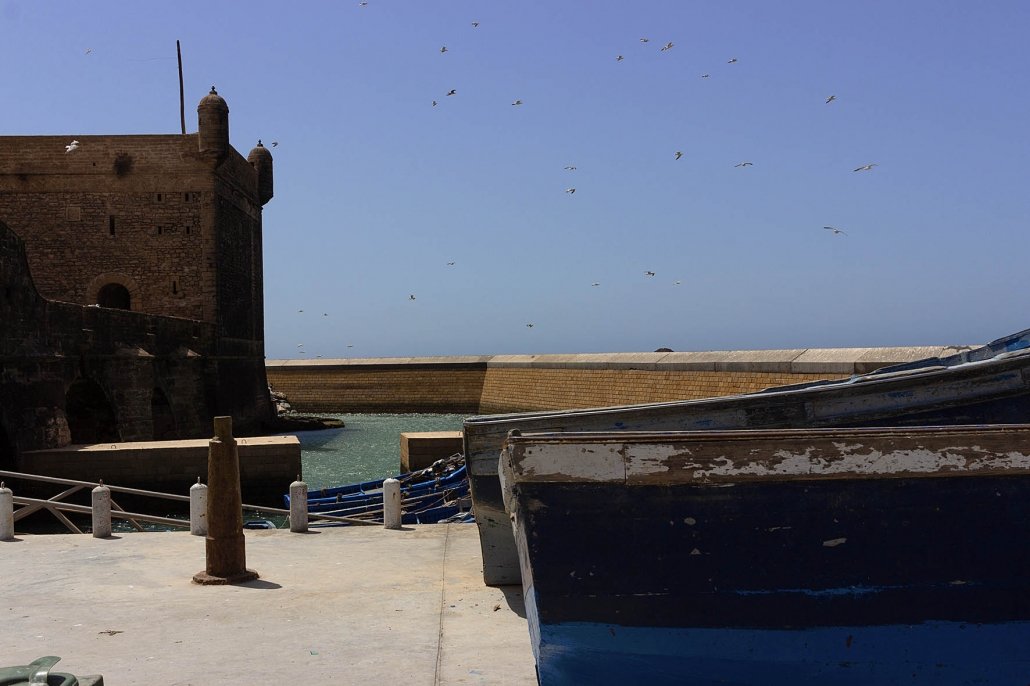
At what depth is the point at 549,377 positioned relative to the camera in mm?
36188

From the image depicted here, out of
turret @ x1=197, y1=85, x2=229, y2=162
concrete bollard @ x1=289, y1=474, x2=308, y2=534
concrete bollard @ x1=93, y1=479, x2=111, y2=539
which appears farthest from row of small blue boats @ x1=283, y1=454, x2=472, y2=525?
turret @ x1=197, y1=85, x2=229, y2=162

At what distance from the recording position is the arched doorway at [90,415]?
20.9 meters

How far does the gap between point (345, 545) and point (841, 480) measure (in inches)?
215

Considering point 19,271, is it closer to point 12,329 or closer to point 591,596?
point 12,329

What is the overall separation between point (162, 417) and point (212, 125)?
8.91 meters

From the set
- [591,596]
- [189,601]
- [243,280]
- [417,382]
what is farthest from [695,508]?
[417,382]

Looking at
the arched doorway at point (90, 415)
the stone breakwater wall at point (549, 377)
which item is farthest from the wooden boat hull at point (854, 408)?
the arched doorway at point (90, 415)

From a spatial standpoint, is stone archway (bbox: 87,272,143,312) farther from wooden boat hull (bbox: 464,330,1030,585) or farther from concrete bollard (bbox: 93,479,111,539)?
wooden boat hull (bbox: 464,330,1030,585)

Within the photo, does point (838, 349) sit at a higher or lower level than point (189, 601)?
higher

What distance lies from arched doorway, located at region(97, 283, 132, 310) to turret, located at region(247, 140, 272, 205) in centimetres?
690

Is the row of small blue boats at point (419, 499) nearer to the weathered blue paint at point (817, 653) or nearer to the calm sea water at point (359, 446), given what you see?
the weathered blue paint at point (817, 653)

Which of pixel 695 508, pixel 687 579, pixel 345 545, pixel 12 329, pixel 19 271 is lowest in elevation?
pixel 345 545

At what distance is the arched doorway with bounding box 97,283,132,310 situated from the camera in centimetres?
2786

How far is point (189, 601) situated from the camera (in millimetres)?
6145
